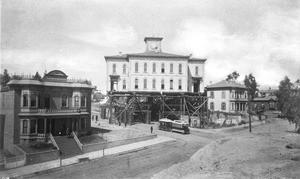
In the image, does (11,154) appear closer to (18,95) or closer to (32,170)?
(18,95)

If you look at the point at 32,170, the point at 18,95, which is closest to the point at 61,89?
the point at 18,95

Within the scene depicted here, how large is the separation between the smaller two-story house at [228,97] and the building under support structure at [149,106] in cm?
783

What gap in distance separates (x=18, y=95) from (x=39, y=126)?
14.4ft

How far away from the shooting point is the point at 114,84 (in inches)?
1906

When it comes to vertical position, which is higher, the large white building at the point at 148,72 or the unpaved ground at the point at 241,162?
the large white building at the point at 148,72

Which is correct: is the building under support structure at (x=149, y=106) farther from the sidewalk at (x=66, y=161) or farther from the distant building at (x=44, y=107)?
the sidewalk at (x=66, y=161)

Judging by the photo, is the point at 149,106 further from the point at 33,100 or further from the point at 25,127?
the point at 25,127

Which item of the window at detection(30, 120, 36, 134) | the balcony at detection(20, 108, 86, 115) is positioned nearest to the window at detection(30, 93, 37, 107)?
the balcony at detection(20, 108, 86, 115)

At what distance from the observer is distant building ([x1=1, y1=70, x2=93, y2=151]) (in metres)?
26.7

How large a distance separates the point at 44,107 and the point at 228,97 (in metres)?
40.2

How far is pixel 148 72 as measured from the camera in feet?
144

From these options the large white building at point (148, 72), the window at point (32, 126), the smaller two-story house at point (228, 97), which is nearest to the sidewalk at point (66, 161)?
the window at point (32, 126)

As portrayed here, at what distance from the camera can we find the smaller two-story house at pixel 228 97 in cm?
5325

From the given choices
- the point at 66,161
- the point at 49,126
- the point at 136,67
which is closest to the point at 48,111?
the point at 49,126
